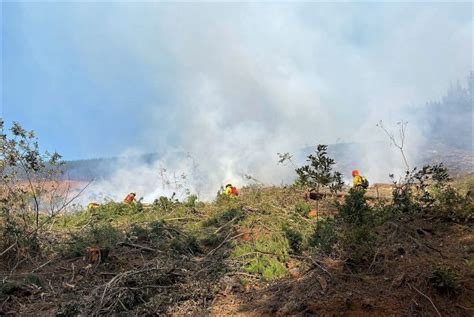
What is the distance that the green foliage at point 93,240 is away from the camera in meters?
5.74

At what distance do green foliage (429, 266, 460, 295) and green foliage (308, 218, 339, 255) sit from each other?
1.19 m

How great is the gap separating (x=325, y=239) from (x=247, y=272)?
101cm

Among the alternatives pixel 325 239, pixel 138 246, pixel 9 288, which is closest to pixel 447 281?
pixel 325 239

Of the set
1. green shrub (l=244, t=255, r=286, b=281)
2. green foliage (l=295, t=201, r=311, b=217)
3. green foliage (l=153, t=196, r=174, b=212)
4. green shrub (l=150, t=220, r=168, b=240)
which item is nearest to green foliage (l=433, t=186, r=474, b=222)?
green shrub (l=244, t=255, r=286, b=281)

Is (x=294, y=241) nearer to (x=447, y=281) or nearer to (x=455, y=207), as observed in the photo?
(x=455, y=207)

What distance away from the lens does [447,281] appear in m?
3.29

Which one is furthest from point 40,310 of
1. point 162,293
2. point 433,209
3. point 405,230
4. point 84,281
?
point 433,209

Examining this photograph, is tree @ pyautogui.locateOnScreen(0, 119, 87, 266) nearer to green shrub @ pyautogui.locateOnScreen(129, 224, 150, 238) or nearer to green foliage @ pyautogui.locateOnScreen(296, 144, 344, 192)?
green shrub @ pyautogui.locateOnScreen(129, 224, 150, 238)

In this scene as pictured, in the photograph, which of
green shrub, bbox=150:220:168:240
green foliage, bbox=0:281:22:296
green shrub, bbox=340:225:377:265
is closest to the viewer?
green shrub, bbox=340:225:377:265

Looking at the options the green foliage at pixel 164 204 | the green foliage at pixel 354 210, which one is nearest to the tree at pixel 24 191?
the green foliage at pixel 164 204

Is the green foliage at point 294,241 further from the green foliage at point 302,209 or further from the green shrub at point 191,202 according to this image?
the green shrub at point 191,202

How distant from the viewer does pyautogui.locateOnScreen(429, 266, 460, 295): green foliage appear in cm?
329

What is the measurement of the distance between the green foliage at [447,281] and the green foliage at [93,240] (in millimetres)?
4103

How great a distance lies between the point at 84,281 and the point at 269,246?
2402 mm
